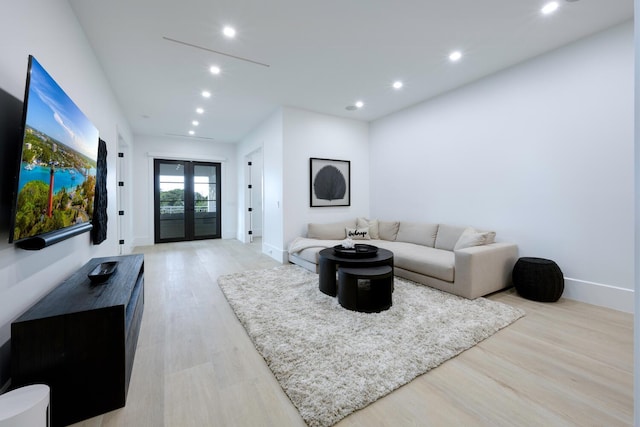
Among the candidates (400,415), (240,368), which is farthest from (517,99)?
(240,368)

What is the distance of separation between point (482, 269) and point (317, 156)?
331 centimetres

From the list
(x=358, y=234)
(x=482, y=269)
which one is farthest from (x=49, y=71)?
(x=482, y=269)

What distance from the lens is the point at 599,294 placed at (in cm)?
281

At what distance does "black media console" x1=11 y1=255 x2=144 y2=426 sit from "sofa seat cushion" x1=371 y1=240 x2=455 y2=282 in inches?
121

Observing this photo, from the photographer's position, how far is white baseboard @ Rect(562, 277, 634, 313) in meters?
2.63

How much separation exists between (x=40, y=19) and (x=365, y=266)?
3.27 m

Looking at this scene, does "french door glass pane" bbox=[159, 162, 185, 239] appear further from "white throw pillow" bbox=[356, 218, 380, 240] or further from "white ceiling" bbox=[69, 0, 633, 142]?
"white throw pillow" bbox=[356, 218, 380, 240]

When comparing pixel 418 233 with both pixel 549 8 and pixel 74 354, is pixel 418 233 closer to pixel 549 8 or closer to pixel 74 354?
pixel 549 8

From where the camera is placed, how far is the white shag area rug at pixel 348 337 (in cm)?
160

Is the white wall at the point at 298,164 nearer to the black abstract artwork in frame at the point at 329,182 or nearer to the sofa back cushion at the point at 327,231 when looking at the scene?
the black abstract artwork in frame at the point at 329,182

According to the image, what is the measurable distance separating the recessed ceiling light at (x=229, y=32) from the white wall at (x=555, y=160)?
3324 millimetres

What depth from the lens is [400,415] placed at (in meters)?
1.44

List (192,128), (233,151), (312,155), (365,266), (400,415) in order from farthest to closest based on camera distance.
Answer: (233,151) < (192,128) < (312,155) < (365,266) < (400,415)

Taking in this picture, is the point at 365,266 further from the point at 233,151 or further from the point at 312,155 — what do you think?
the point at 233,151
